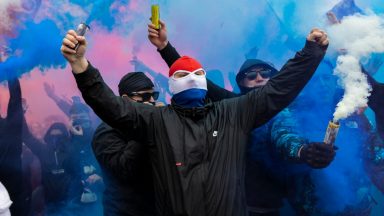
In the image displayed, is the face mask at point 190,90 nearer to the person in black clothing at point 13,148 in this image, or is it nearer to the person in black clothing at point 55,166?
the person in black clothing at point 55,166

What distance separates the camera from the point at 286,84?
282 cm

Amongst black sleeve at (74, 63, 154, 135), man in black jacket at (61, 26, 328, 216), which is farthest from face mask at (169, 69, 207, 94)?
black sleeve at (74, 63, 154, 135)

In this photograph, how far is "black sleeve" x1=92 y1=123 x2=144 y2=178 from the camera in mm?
3002

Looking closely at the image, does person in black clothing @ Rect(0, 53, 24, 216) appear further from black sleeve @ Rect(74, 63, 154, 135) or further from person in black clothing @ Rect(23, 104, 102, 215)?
black sleeve @ Rect(74, 63, 154, 135)

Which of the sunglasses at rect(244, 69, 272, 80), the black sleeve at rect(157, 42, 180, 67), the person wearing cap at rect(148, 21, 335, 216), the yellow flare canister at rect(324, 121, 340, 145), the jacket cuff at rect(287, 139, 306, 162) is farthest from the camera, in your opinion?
the sunglasses at rect(244, 69, 272, 80)

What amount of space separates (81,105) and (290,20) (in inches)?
80.9

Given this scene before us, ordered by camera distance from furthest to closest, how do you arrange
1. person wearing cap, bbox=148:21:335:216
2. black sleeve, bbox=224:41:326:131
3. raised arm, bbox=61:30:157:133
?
person wearing cap, bbox=148:21:335:216 < black sleeve, bbox=224:41:326:131 < raised arm, bbox=61:30:157:133

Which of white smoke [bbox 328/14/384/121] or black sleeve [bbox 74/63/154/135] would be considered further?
white smoke [bbox 328/14/384/121]

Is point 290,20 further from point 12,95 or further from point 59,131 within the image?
point 12,95

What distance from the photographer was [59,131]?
4023 mm

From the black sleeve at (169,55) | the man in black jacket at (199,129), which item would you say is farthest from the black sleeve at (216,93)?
the man in black jacket at (199,129)

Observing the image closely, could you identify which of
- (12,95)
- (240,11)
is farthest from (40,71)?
(240,11)

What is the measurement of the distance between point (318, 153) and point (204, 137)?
95 centimetres

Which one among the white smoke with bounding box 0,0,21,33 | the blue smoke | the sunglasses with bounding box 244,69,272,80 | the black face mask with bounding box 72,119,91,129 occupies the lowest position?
the black face mask with bounding box 72,119,91,129
